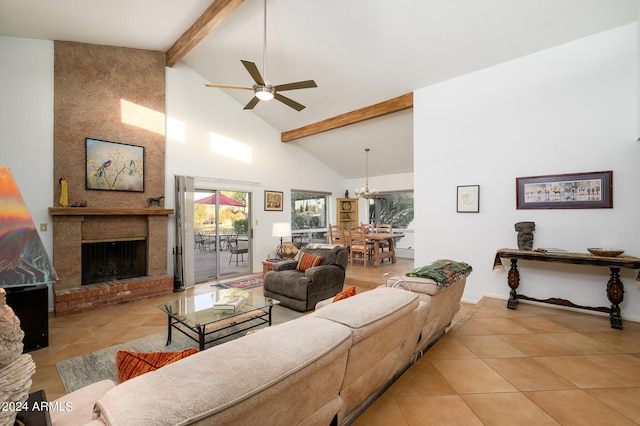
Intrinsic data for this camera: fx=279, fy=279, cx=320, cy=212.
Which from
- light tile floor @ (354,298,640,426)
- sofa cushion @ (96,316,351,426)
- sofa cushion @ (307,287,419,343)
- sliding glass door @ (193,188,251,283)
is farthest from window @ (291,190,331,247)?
sofa cushion @ (96,316,351,426)

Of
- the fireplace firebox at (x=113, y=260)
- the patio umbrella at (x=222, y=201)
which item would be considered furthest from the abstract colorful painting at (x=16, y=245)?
the patio umbrella at (x=222, y=201)

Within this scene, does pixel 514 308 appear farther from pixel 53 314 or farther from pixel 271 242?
pixel 53 314

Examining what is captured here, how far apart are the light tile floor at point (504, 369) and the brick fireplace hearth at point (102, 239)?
397mm

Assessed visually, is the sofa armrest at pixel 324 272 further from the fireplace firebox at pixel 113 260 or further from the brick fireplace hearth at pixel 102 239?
the fireplace firebox at pixel 113 260

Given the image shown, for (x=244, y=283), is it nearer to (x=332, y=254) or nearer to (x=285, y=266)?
(x=285, y=266)

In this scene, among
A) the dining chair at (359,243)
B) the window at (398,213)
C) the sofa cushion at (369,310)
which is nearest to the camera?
the sofa cushion at (369,310)

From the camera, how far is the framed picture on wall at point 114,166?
420 centimetres

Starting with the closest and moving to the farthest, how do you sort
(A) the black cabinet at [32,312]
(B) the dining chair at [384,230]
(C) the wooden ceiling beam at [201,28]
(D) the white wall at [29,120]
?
(A) the black cabinet at [32,312] → (C) the wooden ceiling beam at [201,28] → (D) the white wall at [29,120] → (B) the dining chair at [384,230]

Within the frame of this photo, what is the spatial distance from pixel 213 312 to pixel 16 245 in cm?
209

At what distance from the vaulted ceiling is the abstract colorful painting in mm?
3541

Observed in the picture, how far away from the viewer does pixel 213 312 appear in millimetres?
2705

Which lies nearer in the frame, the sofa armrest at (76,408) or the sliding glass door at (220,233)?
the sofa armrest at (76,408)

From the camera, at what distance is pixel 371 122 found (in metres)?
5.68

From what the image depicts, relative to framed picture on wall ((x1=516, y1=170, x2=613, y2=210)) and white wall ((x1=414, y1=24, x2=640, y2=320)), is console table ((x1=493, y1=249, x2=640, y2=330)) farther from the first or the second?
framed picture on wall ((x1=516, y1=170, x2=613, y2=210))
